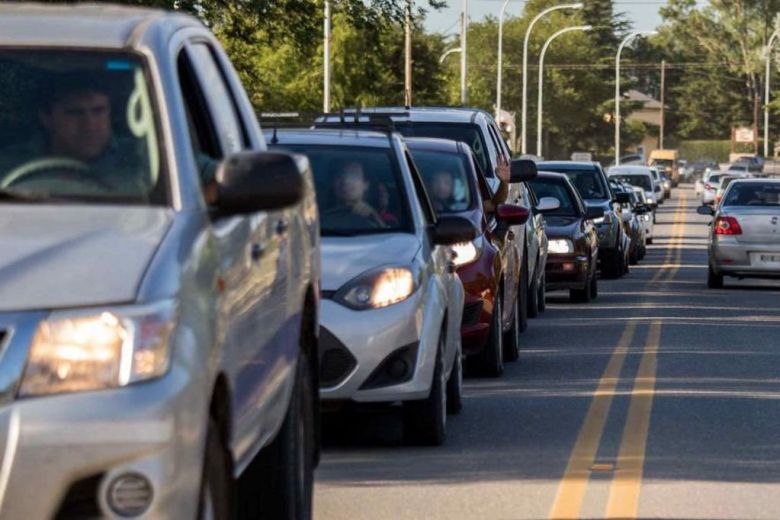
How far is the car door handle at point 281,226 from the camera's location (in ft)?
24.5

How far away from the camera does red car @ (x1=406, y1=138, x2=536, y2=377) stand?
1495cm

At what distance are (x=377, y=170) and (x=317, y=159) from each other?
348 millimetres

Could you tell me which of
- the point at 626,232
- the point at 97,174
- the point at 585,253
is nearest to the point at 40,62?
the point at 97,174

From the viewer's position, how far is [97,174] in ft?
20.4

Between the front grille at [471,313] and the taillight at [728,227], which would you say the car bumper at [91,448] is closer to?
the front grille at [471,313]

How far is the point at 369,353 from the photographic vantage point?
1092 centimetres

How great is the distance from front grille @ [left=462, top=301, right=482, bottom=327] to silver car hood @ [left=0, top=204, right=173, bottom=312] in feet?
29.3

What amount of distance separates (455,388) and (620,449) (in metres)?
1.75

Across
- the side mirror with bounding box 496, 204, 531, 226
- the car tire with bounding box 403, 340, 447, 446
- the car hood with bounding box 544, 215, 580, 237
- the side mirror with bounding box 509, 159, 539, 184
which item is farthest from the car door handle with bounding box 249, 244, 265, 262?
the car hood with bounding box 544, 215, 580, 237

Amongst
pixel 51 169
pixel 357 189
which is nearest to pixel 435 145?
pixel 357 189

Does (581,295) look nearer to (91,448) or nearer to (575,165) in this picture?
(575,165)

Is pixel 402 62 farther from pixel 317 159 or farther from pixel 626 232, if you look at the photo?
pixel 317 159

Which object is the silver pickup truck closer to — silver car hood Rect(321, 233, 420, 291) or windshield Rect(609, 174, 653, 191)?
silver car hood Rect(321, 233, 420, 291)

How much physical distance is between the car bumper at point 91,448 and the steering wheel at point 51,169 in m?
1.04
